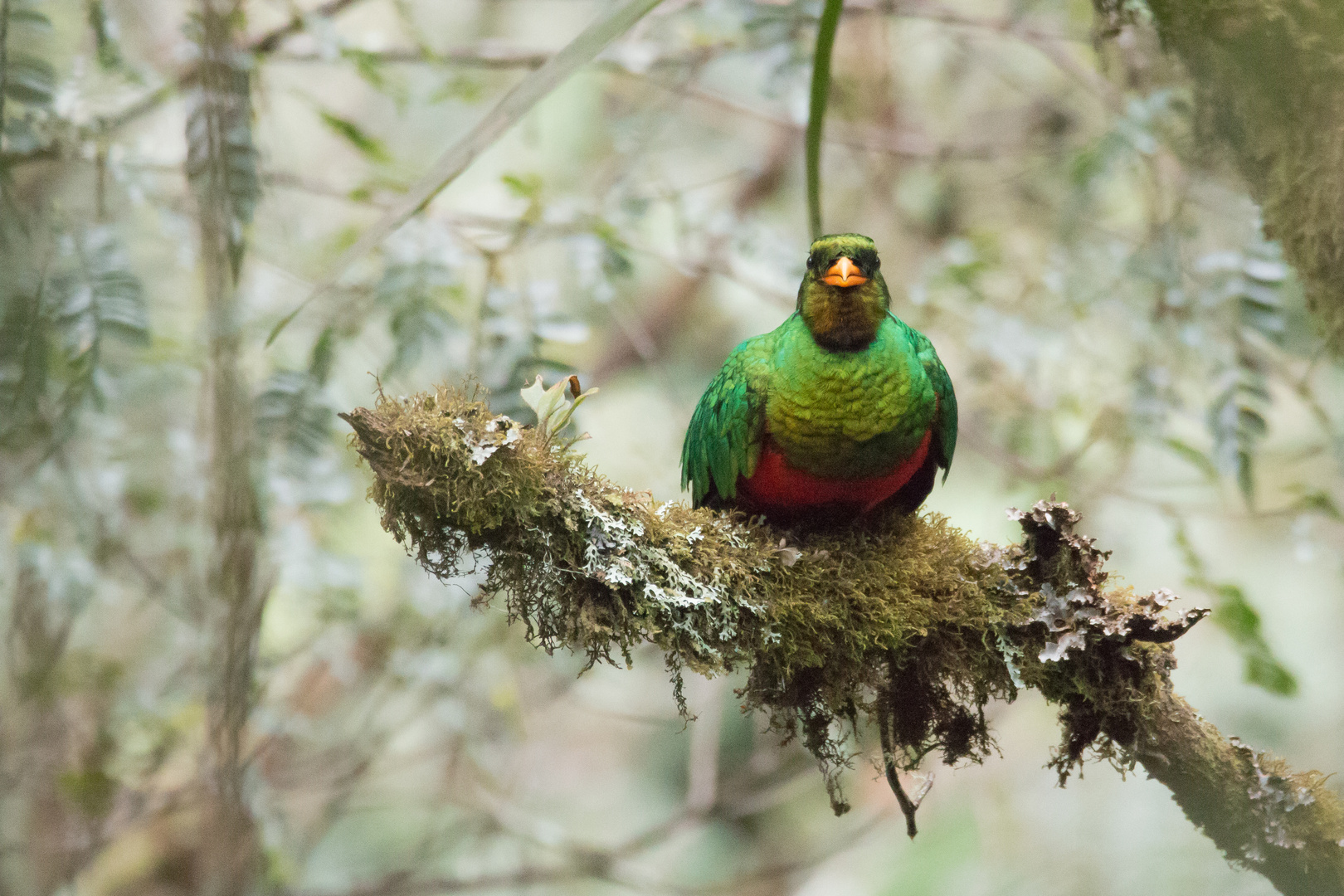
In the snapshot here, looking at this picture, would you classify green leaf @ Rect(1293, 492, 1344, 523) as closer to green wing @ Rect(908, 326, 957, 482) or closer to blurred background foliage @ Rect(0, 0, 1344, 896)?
blurred background foliage @ Rect(0, 0, 1344, 896)

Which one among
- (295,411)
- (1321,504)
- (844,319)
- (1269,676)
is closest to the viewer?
(844,319)

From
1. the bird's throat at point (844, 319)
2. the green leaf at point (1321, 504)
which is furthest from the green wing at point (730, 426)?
the green leaf at point (1321, 504)

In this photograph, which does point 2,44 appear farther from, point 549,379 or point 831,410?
point 831,410

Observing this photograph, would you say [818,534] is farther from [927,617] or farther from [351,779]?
[351,779]

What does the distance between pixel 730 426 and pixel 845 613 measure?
68 centimetres

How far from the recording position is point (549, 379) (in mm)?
3760

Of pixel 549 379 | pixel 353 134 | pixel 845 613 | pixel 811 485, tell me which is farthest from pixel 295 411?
pixel 845 613

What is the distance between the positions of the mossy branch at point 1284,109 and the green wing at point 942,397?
924mm

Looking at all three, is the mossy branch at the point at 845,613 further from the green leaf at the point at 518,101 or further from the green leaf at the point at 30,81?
the green leaf at the point at 30,81

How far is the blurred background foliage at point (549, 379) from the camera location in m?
3.41

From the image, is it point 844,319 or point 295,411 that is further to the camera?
point 295,411

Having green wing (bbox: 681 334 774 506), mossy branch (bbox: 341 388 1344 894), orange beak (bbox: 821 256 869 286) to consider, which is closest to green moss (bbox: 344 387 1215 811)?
mossy branch (bbox: 341 388 1344 894)

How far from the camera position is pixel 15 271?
86.7 inches

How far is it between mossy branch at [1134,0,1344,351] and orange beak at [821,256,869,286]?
36.6 inches
